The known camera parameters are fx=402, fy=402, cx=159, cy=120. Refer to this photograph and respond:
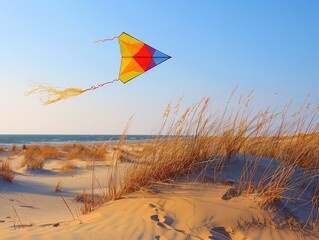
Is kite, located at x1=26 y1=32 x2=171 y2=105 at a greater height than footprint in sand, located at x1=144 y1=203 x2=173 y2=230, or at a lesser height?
greater

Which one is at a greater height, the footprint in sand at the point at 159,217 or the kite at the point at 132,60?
the kite at the point at 132,60

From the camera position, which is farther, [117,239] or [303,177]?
[303,177]

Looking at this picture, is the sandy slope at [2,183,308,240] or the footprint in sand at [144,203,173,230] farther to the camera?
the footprint in sand at [144,203,173,230]

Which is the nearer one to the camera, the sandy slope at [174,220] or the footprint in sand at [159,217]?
the sandy slope at [174,220]

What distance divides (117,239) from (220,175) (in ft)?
4.63

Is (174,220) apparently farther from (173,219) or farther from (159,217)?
(159,217)

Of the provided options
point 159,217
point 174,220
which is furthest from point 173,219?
point 159,217

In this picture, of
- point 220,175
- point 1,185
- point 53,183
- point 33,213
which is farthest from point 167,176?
point 53,183

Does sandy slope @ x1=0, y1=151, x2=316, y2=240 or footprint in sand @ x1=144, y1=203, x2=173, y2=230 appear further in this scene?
footprint in sand @ x1=144, y1=203, x2=173, y2=230

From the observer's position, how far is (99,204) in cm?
409

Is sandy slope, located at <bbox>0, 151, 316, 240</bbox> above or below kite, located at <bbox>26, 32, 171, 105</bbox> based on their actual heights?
below

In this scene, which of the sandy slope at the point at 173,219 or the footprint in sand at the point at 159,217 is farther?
the footprint in sand at the point at 159,217

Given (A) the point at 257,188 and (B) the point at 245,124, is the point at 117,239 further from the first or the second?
(B) the point at 245,124

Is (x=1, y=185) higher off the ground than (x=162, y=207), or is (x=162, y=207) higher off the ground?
(x=162, y=207)
